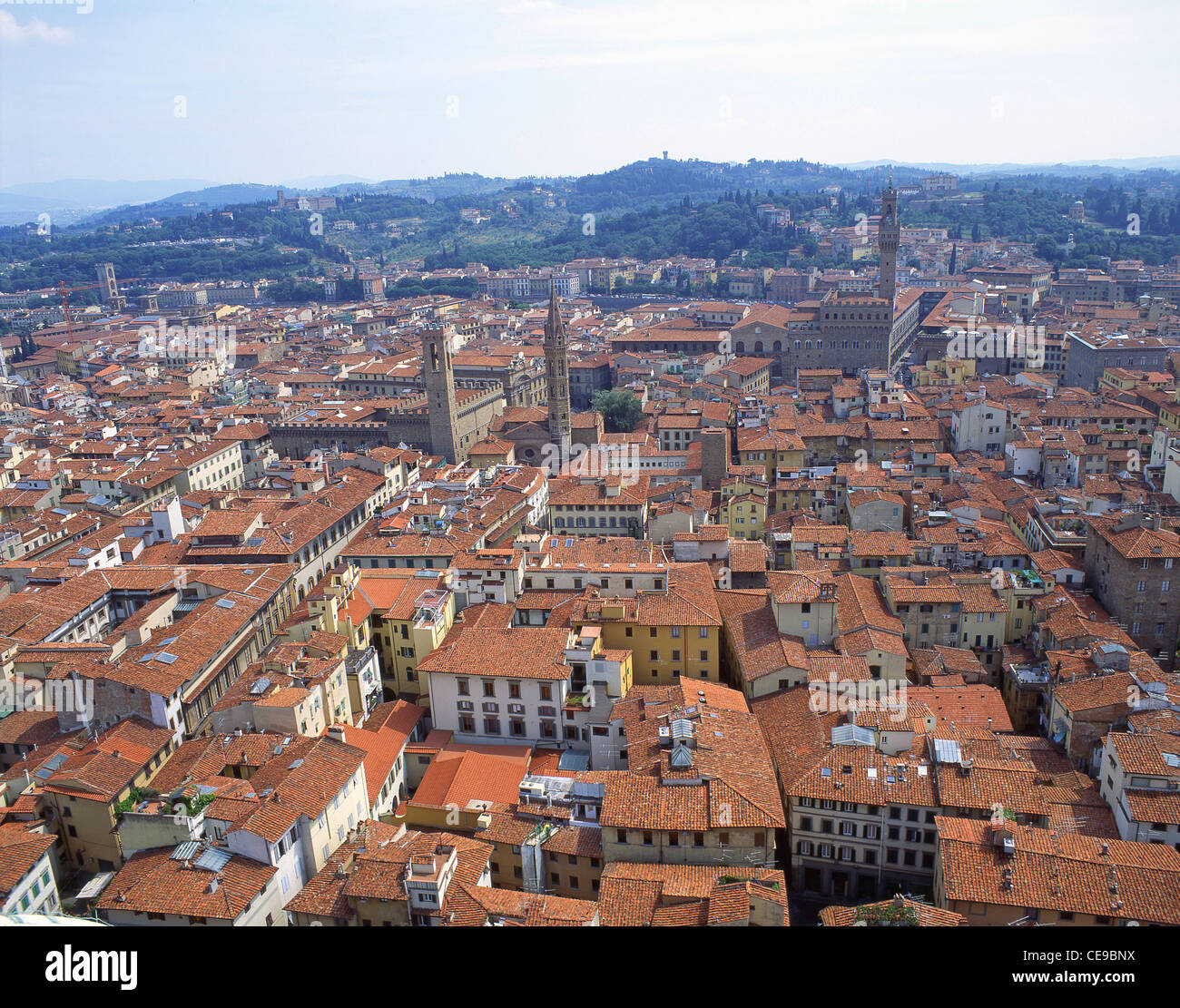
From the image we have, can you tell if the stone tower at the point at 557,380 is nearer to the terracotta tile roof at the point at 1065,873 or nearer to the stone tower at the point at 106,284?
the terracotta tile roof at the point at 1065,873

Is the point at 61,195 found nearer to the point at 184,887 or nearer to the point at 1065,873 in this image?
the point at 184,887

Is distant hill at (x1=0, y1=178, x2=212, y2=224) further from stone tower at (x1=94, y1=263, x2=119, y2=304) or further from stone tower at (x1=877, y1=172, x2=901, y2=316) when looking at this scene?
stone tower at (x1=94, y1=263, x2=119, y2=304)

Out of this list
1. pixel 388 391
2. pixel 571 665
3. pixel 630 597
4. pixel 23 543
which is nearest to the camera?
pixel 571 665

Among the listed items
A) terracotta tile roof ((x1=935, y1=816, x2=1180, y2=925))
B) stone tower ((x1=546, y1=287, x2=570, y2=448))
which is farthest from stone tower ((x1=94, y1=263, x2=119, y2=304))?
terracotta tile roof ((x1=935, y1=816, x2=1180, y2=925))

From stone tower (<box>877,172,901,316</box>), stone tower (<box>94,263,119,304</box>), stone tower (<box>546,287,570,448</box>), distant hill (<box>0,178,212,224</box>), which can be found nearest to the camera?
distant hill (<box>0,178,212,224</box>)
